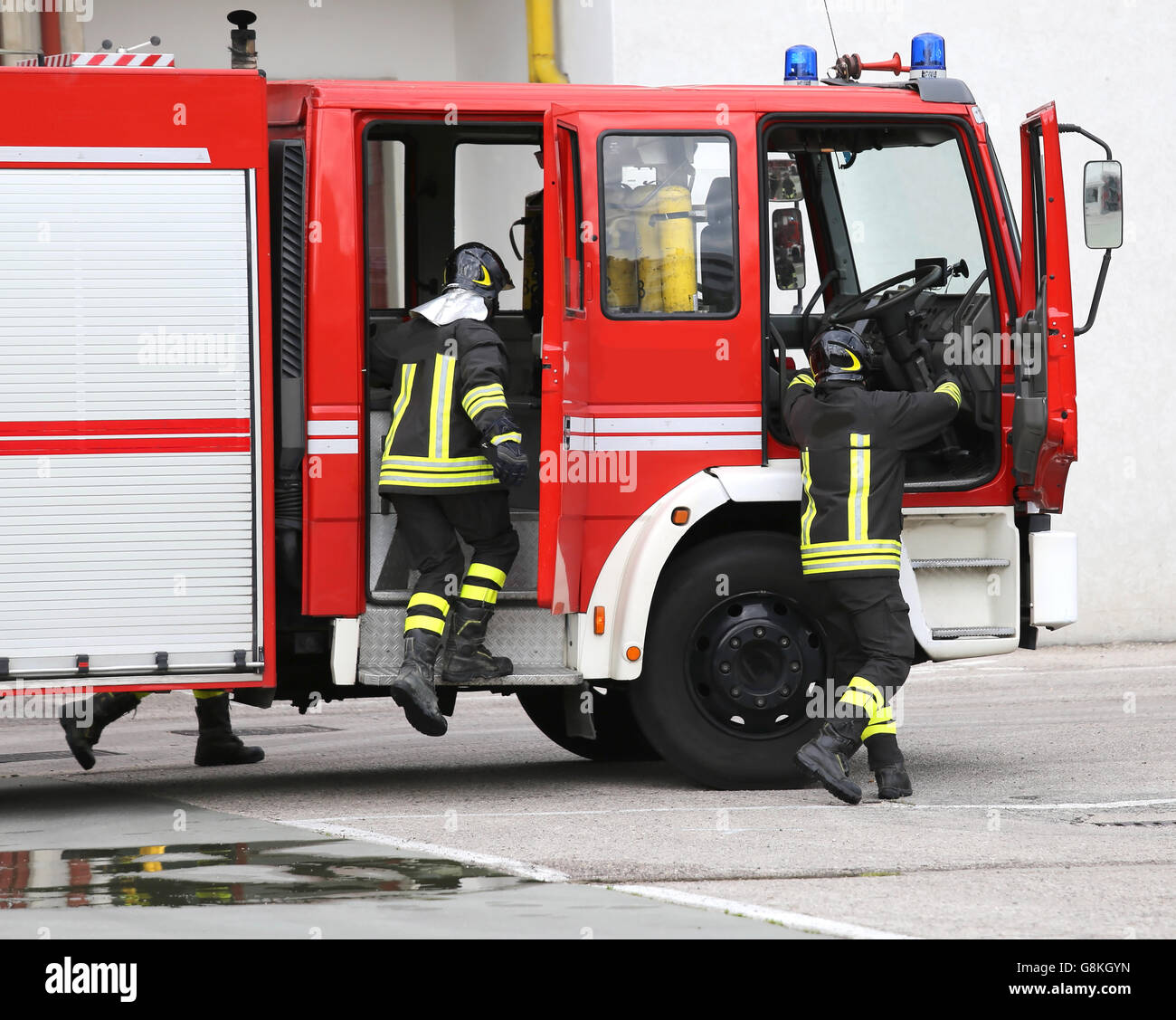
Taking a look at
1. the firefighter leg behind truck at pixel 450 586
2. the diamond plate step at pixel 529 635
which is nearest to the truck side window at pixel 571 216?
the firefighter leg behind truck at pixel 450 586

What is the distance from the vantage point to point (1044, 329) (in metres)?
7.43

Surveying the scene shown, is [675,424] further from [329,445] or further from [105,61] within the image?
[105,61]

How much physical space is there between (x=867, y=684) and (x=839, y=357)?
126 cm

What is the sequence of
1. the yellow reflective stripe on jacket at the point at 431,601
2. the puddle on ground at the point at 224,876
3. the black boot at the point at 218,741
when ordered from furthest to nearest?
1. the black boot at the point at 218,741
2. the yellow reflective stripe on jacket at the point at 431,601
3. the puddle on ground at the point at 224,876

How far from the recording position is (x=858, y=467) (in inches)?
287

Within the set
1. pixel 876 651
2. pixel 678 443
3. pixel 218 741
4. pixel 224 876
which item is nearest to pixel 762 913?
pixel 224 876

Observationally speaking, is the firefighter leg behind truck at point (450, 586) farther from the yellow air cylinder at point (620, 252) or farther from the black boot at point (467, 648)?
the yellow air cylinder at point (620, 252)

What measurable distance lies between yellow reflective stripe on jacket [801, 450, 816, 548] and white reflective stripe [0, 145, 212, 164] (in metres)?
2.53

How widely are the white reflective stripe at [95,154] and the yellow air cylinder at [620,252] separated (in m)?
1.54

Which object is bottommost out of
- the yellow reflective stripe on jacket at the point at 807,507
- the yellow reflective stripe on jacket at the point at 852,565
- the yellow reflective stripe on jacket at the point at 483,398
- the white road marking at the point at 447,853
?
the white road marking at the point at 447,853

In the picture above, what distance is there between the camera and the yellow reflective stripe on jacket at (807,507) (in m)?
7.36
